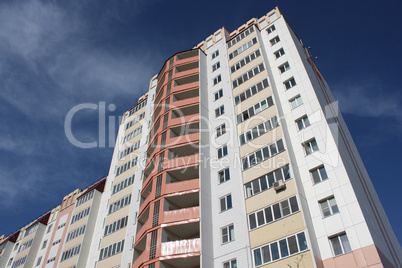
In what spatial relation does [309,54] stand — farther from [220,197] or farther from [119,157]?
[119,157]

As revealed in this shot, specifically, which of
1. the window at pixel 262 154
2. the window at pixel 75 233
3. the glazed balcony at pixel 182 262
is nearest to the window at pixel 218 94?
the window at pixel 262 154

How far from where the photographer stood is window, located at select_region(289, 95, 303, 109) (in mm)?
35034

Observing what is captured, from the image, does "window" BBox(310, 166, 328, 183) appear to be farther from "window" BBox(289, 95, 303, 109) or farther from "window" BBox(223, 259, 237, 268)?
"window" BBox(223, 259, 237, 268)

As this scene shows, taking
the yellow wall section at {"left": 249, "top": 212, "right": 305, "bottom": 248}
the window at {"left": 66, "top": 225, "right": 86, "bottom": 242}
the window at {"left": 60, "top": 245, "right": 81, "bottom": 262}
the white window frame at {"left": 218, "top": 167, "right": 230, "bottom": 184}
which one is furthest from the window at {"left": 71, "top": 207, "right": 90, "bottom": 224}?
the yellow wall section at {"left": 249, "top": 212, "right": 305, "bottom": 248}

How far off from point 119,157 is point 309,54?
108 feet

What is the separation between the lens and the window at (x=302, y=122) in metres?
32.8

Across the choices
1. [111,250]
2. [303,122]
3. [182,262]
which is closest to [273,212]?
Answer: [182,262]

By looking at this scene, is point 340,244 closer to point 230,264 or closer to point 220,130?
point 230,264

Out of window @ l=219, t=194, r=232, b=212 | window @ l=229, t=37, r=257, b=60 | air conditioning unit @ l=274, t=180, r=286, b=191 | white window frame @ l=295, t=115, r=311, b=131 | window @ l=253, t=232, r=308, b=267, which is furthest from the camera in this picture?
window @ l=229, t=37, r=257, b=60

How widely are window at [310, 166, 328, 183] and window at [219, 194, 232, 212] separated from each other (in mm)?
8178

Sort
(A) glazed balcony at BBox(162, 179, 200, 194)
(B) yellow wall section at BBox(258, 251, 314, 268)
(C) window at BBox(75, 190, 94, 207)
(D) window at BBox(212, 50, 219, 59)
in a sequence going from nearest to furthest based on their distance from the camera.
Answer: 1. (B) yellow wall section at BBox(258, 251, 314, 268)
2. (A) glazed balcony at BBox(162, 179, 200, 194)
3. (D) window at BBox(212, 50, 219, 59)
4. (C) window at BBox(75, 190, 94, 207)

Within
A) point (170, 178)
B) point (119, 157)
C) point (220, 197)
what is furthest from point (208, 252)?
point (119, 157)

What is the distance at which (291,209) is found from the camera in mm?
27156

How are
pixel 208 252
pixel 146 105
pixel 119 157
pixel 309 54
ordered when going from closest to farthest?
pixel 208 252 → pixel 309 54 → pixel 119 157 → pixel 146 105
